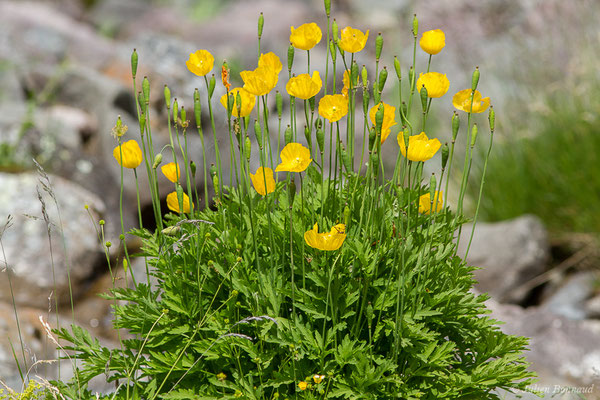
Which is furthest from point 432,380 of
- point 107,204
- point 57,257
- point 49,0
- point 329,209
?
point 49,0

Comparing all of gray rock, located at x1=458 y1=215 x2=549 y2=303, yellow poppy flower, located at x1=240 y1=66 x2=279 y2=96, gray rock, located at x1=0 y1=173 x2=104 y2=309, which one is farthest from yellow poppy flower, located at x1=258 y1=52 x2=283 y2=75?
gray rock, located at x1=458 y1=215 x2=549 y2=303

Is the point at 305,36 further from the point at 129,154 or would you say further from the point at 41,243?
the point at 41,243

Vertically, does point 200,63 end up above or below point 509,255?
above

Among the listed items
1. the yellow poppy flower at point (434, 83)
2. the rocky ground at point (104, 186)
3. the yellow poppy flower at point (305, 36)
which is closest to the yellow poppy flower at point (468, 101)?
the yellow poppy flower at point (434, 83)

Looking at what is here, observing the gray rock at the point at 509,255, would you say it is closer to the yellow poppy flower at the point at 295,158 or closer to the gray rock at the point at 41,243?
the gray rock at the point at 41,243

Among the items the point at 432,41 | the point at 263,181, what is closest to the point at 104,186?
the point at 263,181

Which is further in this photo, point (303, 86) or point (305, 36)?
point (305, 36)
